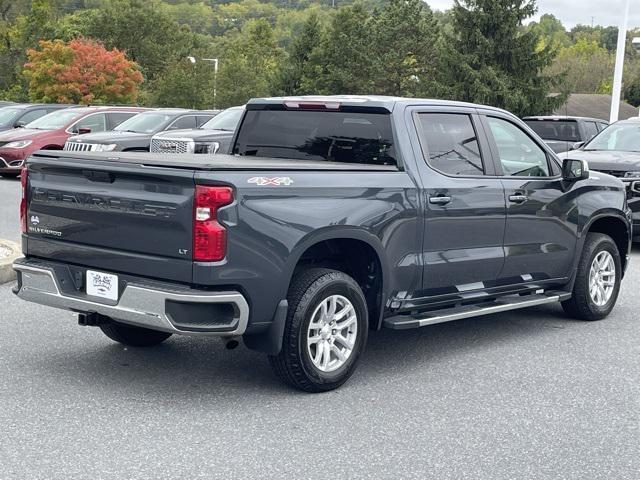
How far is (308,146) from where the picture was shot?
7.09 m

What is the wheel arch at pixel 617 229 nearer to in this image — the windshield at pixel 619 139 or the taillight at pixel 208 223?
the taillight at pixel 208 223

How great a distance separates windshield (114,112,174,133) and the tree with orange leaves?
1933 cm

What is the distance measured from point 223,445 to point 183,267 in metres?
1.06

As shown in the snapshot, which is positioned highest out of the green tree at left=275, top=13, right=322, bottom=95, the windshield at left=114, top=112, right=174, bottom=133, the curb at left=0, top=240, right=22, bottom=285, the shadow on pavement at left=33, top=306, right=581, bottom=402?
the green tree at left=275, top=13, right=322, bottom=95

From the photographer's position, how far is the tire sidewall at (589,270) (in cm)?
835

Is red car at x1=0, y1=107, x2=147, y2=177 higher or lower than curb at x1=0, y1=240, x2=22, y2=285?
higher

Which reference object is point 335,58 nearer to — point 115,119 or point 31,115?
point 31,115

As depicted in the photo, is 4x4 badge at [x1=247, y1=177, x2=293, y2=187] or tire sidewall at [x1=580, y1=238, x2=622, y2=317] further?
tire sidewall at [x1=580, y1=238, x2=622, y2=317]

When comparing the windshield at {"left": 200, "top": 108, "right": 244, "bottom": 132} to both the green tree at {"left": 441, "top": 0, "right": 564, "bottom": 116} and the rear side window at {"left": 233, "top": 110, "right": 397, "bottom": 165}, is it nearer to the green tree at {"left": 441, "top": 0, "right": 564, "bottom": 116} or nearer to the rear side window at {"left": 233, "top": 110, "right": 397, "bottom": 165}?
the rear side window at {"left": 233, "top": 110, "right": 397, "bottom": 165}

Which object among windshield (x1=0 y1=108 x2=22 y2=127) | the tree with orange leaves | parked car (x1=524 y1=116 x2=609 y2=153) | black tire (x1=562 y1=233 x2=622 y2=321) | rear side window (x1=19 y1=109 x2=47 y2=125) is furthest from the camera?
the tree with orange leaves

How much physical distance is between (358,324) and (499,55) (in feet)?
132

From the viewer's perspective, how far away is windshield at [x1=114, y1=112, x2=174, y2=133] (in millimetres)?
20109

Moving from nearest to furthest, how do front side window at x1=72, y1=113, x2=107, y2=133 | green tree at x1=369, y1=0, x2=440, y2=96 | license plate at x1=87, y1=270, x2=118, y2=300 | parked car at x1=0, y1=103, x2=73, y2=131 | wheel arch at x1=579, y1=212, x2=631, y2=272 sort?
license plate at x1=87, y1=270, x2=118, y2=300
wheel arch at x1=579, y1=212, x2=631, y2=272
front side window at x1=72, y1=113, x2=107, y2=133
parked car at x1=0, y1=103, x2=73, y2=131
green tree at x1=369, y1=0, x2=440, y2=96

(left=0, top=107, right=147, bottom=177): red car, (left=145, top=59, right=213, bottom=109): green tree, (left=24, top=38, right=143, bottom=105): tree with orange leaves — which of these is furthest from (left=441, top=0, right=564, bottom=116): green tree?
(left=0, top=107, right=147, bottom=177): red car
